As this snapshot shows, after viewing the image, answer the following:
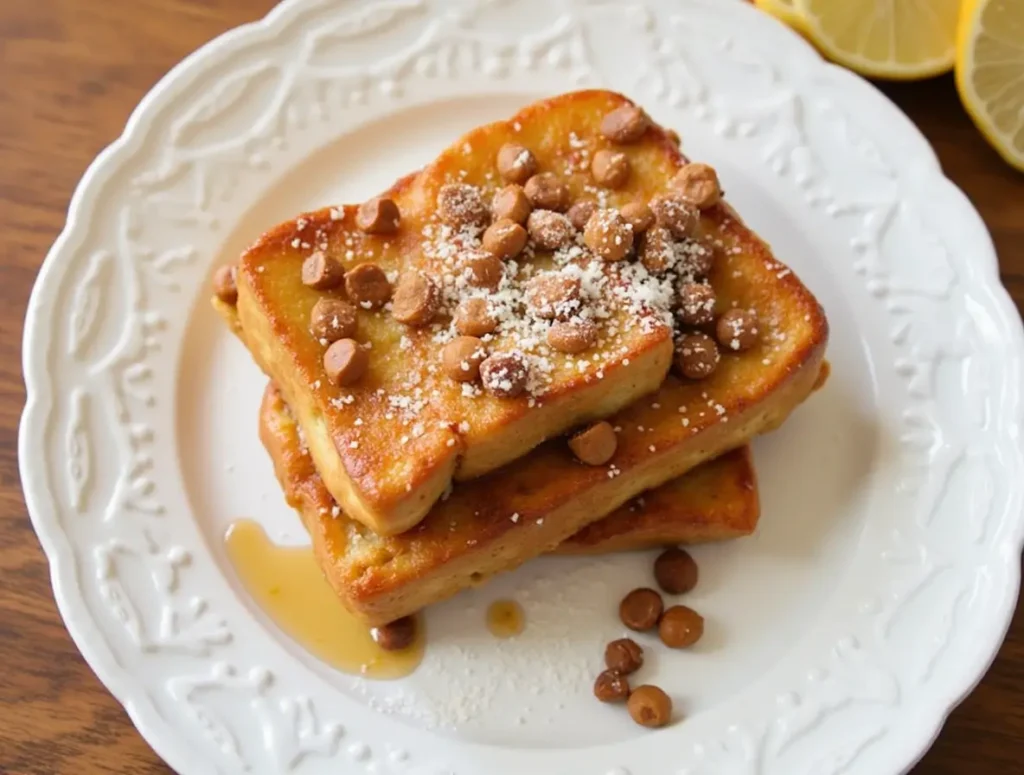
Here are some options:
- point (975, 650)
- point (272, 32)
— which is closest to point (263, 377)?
point (272, 32)

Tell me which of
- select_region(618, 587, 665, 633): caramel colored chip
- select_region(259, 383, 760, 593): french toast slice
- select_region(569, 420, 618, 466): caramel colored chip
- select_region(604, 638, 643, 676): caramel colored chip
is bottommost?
select_region(604, 638, 643, 676): caramel colored chip

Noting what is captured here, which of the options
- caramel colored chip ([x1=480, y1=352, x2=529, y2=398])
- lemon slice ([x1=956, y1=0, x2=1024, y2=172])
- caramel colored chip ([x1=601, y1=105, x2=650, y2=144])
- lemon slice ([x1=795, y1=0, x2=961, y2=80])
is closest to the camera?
caramel colored chip ([x1=480, y1=352, x2=529, y2=398])

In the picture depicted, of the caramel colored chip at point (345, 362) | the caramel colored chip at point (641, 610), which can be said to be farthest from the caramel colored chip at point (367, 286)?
the caramel colored chip at point (641, 610)

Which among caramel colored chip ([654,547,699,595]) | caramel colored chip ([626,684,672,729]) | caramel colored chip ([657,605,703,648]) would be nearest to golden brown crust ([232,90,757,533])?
caramel colored chip ([654,547,699,595])

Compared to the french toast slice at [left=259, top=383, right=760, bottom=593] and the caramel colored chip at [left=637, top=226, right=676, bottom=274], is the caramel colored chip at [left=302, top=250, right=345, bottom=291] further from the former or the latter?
the caramel colored chip at [left=637, top=226, right=676, bottom=274]

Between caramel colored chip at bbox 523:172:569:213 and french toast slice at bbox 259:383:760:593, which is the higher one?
caramel colored chip at bbox 523:172:569:213

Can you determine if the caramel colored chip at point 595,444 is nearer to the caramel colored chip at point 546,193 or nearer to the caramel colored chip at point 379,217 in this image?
the caramel colored chip at point 546,193

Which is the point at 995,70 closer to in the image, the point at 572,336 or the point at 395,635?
the point at 572,336
